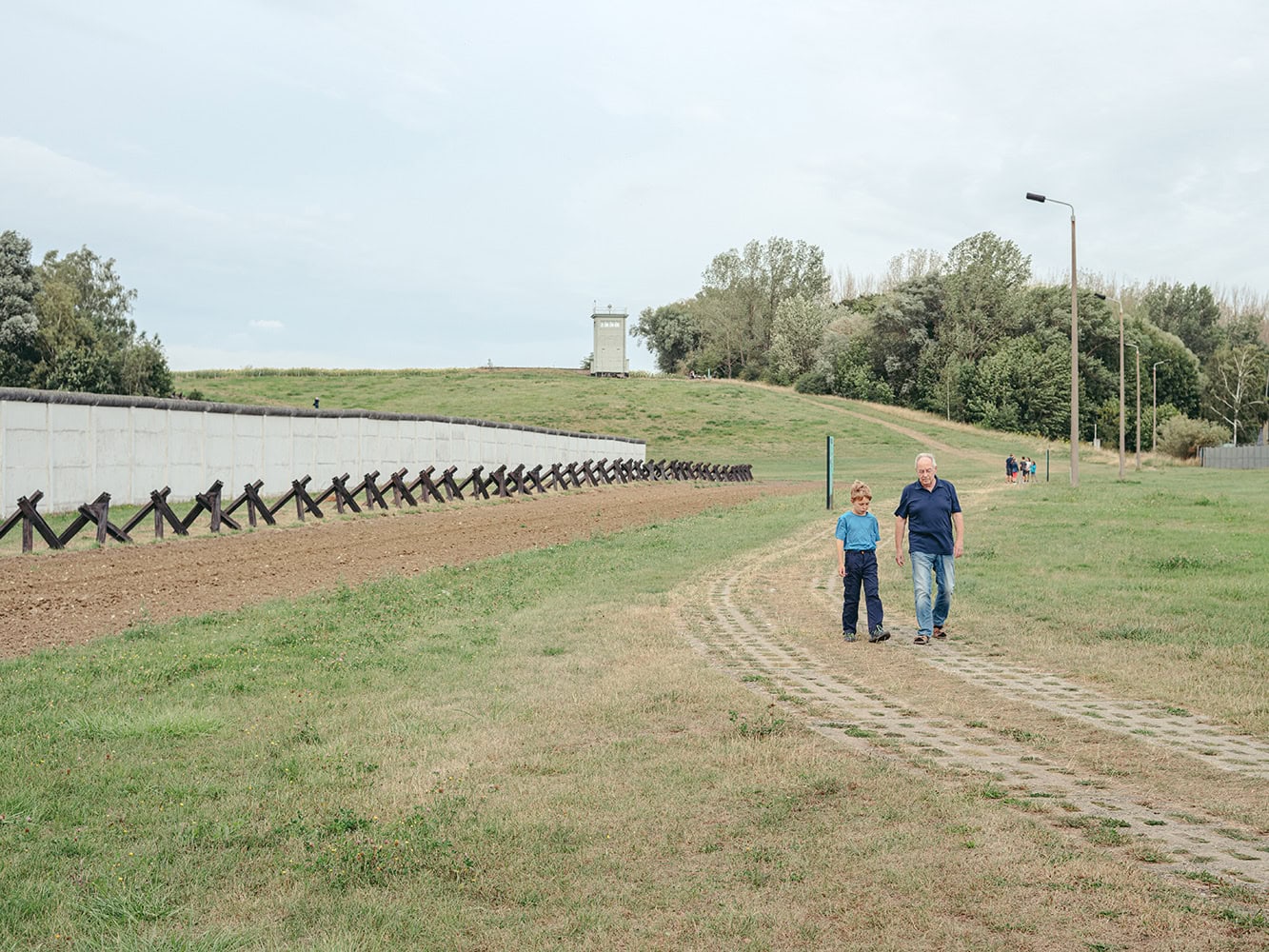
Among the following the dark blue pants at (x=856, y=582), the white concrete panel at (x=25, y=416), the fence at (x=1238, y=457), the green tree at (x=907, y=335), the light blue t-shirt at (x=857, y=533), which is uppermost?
the green tree at (x=907, y=335)

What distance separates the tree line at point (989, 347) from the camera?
9838 cm

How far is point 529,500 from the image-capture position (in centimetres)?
3931

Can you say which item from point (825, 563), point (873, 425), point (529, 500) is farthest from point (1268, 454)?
point (825, 563)

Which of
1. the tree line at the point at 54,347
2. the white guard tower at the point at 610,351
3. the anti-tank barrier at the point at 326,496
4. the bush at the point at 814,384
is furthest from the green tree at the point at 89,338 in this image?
the bush at the point at 814,384

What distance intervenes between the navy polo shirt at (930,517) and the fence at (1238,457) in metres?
78.0

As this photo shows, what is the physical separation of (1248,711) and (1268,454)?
8329cm

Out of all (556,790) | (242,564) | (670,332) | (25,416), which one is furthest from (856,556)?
(670,332)

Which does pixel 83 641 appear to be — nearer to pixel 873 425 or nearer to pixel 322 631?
pixel 322 631

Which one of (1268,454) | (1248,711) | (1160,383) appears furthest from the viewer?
(1160,383)

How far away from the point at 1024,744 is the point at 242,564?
14.1 m

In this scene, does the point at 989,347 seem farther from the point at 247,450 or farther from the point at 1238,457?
the point at 247,450

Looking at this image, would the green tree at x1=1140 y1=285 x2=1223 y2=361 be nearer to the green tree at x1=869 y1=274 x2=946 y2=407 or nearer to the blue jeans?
the green tree at x1=869 y1=274 x2=946 y2=407

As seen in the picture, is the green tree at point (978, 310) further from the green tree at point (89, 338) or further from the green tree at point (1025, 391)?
the green tree at point (89, 338)

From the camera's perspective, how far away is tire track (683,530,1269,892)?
5.22 m
